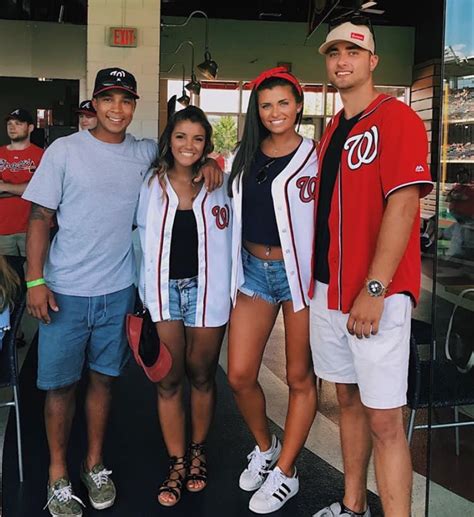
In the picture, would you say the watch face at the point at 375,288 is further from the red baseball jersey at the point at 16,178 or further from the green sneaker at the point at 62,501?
the red baseball jersey at the point at 16,178

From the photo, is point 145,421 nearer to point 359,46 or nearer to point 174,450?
point 174,450

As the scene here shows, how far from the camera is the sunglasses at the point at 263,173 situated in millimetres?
2244

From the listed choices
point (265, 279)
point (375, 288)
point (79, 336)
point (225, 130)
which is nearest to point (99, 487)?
point (79, 336)

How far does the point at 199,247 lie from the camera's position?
232 centimetres

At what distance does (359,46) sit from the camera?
1.91m

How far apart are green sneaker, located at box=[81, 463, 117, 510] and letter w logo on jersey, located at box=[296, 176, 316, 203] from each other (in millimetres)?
1295

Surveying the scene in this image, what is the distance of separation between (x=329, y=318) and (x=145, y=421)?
1547 millimetres

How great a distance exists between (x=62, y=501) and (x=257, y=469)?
0.76 m

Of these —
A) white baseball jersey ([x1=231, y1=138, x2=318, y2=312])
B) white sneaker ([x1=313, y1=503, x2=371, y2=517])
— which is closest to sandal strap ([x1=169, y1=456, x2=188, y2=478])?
white sneaker ([x1=313, y1=503, x2=371, y2=517])

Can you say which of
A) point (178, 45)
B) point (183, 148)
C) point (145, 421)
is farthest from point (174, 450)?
point (178, 45)

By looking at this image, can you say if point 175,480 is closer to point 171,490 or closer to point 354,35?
point 171,490

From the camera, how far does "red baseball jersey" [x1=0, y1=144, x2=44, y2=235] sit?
4.40 m

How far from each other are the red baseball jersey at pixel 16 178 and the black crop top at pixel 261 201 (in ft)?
8.10

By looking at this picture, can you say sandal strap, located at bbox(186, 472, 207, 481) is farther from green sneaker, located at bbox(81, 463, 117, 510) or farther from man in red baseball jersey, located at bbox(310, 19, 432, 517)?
man in red baseball jersey, located at bbox(310, 19, 432, 517)
